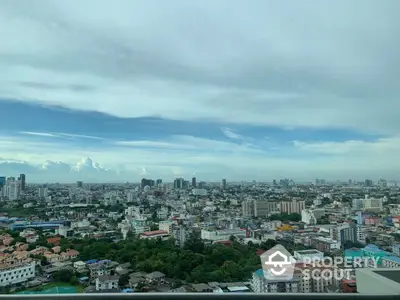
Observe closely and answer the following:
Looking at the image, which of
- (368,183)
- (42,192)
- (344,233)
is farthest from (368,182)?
(42,192)

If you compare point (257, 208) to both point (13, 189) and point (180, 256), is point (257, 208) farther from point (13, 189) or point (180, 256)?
point (13, 189)

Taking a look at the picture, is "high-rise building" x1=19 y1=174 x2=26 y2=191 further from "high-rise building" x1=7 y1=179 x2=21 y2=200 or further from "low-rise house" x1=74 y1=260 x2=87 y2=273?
"low-rise house" x1=74 y1=260 x2=87 y2=273

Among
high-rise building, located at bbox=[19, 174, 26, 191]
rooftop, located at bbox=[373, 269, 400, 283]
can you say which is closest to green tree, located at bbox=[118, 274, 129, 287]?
rooftop, located at bbox=[373, 269, 400, 283]

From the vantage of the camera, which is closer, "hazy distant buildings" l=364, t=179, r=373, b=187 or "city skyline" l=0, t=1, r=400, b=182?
"city skyline" l=0, t=1, r=400, b=182

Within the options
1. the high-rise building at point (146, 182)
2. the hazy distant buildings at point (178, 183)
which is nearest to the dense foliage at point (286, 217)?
the hazy distant buildings at point (178, 183)

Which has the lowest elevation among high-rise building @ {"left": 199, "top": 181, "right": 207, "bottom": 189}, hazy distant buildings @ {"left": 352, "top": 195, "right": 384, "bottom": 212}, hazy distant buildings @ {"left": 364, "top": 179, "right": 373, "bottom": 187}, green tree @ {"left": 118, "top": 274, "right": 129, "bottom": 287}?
green tree @ {"left": 118, "top": 274, "right": 129, "bottom": 287}

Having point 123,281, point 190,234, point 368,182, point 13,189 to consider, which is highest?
point 368,182

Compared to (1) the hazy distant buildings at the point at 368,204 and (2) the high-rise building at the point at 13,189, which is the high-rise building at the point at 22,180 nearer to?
(2) the high-rise building at the point at 13,189

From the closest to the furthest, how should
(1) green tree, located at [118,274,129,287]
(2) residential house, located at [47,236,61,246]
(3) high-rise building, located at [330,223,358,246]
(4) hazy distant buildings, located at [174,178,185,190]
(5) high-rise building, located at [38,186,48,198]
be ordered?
(1) green tree, located at [118,274,129,287], (3) high-rise building, located at [330,223,358,246], (2) residential house, located at [47,236,61,246], (5) high-rise building, located at [38,186,48,198], (4) hazy distant buildings, located at [174,178,185,190]

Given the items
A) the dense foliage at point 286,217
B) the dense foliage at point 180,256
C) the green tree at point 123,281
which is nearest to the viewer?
the green tree at point 123,281
